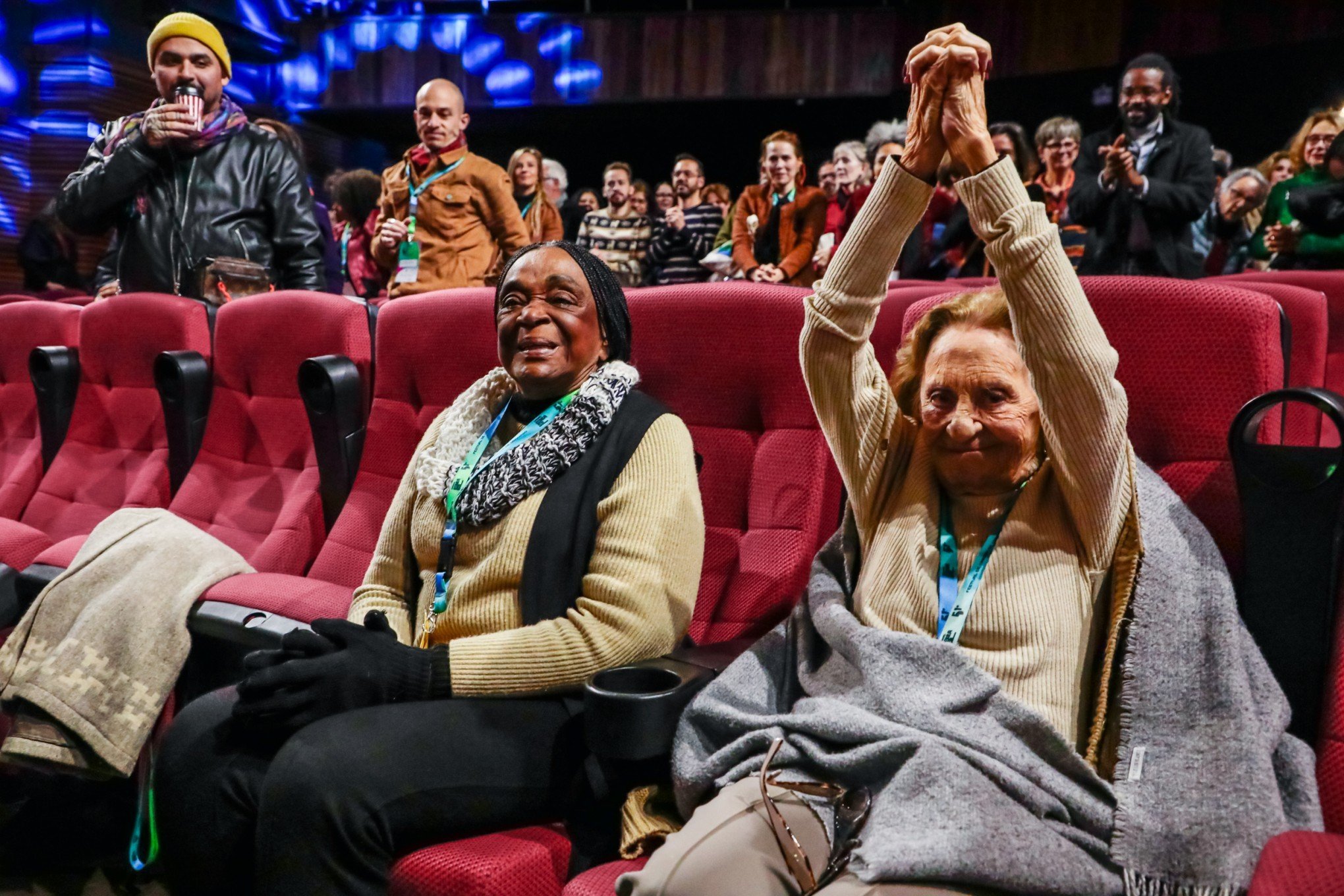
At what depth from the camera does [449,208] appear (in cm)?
349

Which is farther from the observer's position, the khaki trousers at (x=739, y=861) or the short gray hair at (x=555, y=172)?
the short gray hair at (x=555, y=172)

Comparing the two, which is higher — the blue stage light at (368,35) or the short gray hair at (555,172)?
the blue stage light at (368,35)

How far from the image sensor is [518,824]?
123cm

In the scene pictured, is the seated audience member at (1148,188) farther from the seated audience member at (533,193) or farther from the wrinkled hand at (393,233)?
the seated audience member at (533,193)

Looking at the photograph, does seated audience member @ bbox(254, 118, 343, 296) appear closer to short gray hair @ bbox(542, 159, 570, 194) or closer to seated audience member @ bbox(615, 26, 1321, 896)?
short gray hair @ bbox(542, 159, 570, 194)

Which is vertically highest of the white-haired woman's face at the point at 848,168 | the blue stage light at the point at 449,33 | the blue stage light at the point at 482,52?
the blue stage light at the point at 449,33

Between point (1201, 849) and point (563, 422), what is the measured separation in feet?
2.93

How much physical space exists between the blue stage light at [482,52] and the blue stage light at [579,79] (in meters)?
0.56

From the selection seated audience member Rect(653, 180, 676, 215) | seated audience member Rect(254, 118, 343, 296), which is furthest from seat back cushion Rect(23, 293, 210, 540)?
seated audience member Rect(653, 180, 676, 215)

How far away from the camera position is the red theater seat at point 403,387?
6.33 feet

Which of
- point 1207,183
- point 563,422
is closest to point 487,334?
point 563,422

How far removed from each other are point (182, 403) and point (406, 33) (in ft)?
22.4

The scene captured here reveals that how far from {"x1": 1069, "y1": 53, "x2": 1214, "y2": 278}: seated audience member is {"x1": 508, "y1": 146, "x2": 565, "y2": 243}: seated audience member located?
230 centimetres

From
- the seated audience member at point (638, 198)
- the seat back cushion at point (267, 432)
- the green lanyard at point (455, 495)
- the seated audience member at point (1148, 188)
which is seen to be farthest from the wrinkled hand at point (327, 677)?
the seated audience member at point (638, 198)
